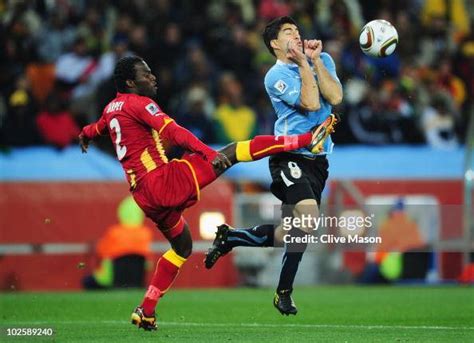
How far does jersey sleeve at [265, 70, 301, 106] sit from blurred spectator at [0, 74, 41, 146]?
7.29m

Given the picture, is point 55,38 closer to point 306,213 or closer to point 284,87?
point 284,87

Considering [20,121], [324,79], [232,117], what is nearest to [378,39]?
[324,79]

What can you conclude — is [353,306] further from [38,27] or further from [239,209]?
[38,27]

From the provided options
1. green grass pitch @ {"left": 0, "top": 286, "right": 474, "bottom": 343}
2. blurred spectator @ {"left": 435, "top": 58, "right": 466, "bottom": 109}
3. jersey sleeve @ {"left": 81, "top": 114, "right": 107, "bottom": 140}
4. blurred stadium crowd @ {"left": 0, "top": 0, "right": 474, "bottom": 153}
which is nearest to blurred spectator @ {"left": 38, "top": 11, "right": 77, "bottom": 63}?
blurred stadium crowd @ {"left": 0, "top": 0, "right": 474, "bottom": 153}

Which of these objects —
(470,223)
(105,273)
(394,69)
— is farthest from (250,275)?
(394,69)

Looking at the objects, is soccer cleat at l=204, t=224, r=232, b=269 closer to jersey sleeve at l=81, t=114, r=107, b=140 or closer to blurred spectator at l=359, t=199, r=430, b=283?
jersey sleeve at l=81, t=114, r=107, b=140

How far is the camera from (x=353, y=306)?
14.0 meters

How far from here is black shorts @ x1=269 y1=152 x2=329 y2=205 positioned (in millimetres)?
11516

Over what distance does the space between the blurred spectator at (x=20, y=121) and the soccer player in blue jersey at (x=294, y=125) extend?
7.07 m

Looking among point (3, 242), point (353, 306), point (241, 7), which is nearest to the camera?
point (353, 306)

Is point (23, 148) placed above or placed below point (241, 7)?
below

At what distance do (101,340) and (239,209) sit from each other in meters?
7.66

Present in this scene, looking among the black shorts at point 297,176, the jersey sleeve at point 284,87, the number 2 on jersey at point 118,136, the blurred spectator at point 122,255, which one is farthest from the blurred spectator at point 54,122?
the number 2 on jersey at point 118,136

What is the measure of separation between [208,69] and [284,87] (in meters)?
8.74
